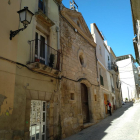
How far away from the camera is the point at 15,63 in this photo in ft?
14.0

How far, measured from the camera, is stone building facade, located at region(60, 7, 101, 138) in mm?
6586

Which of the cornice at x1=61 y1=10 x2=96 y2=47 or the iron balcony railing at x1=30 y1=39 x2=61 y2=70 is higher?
the cornice at x1=61 y1=10 x2=96 y2=47

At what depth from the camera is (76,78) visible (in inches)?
310

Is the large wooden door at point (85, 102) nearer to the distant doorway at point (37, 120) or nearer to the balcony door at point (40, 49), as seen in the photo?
the distant doorway at point (37, 120)

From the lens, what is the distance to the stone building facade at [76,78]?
6586 mm

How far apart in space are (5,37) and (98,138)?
5.14 metres

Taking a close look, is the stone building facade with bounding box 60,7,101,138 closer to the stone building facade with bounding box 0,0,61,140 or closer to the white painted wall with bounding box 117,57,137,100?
the stone building facade with bounding box 0,0,61,140

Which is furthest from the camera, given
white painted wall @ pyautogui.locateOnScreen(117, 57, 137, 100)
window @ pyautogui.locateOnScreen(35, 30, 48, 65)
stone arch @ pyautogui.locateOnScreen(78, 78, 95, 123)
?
white painted wall @ pyautogui.locateOnScreen(117, 57, 137, 100)

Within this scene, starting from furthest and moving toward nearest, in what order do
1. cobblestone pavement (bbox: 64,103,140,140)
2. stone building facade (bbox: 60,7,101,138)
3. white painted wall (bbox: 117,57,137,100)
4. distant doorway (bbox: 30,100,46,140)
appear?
white painted wall (bbox: 117,57,137,100)
stone building facade (bbox: 60,7,101,138)
cobblestone pavement (bbox: 64,103,140,140)
distant doorway (bbox: 30,100,46,140)

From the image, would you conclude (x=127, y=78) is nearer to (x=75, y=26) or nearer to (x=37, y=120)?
(x=75, y=26)

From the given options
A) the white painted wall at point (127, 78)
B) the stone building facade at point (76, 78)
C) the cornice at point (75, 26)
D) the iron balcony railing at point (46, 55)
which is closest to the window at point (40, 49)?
the iron balcony railing at point (46, 55)

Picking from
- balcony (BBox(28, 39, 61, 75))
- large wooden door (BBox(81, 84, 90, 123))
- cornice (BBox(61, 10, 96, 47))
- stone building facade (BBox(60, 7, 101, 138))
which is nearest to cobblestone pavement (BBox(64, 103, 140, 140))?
stone building facade (BBox(60, 7, 101, 138))

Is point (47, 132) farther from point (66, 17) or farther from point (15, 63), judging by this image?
point (66, 17)

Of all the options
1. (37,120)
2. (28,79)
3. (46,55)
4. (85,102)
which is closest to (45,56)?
(46,55)
